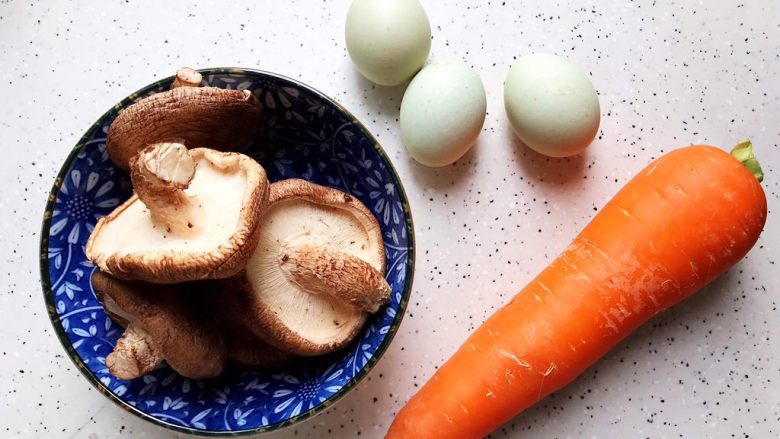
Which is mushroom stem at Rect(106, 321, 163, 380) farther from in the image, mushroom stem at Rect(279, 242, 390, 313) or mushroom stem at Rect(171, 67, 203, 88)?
mushroom stem at Rect(171, 67, 203, 88)

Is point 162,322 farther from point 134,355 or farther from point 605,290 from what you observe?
point 605,290

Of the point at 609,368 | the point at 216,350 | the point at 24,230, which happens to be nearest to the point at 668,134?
the point at 609,368

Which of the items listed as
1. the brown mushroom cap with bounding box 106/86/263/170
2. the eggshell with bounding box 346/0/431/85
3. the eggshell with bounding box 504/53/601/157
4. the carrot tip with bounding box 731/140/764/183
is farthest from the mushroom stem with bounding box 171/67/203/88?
the carrot tip with bounding box 731/140/764/183

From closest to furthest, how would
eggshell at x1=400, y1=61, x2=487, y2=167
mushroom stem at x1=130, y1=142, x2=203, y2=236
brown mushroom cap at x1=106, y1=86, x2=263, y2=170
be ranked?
mushroom stem at x1=130, y1=142, x2=203, y2=236
brown mushroom cap at x1=106, y1=86, x2=263, y2=170
eggshell at x1=400, y1=61, x2=487, y2=167

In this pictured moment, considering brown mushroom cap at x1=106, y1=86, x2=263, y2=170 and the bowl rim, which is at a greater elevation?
brown mushroom cap at x1=106, y1=86, x2=263, y2=170

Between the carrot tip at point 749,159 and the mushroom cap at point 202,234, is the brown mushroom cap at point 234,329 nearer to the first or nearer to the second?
the mushroom cap at point 202,234

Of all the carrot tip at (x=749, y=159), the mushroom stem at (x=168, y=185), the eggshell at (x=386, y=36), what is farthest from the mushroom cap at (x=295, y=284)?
the carrot tip at (x=749, y=159)
